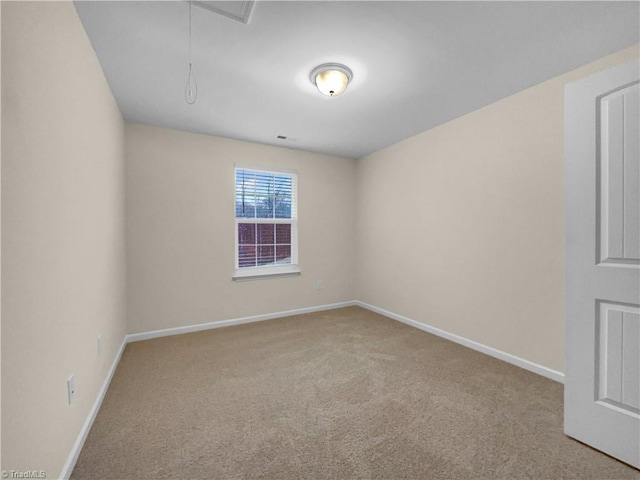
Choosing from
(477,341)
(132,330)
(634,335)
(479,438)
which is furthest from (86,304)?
(477,341)

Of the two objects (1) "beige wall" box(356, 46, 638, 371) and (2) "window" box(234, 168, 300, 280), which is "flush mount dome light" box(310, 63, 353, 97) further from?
(2) "window" box(234, 168, 300, 280)

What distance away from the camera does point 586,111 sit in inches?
60.7

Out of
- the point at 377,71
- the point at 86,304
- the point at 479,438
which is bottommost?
the point at 479,438

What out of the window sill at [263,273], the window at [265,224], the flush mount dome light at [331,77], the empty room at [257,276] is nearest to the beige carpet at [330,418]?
the empty room at [257,276]

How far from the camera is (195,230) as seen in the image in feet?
11.2

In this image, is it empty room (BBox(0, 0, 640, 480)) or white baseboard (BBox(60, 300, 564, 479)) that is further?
white baseboard (BBox(60, 300, 564, 479))

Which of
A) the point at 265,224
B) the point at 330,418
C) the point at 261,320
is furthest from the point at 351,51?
the point at 261,320

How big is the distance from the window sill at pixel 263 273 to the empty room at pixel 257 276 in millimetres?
53

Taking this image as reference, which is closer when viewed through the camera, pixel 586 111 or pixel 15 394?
pixel 15 394

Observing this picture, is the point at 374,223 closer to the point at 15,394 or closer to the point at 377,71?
A: the point at 377,71

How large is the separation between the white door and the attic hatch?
1880mm

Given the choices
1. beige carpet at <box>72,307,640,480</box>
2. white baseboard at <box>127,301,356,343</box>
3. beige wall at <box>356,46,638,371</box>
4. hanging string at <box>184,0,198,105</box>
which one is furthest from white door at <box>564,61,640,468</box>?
white baseboard at <box>127,301,356,343</box>

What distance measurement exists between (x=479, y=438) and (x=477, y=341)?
1389 millimetres

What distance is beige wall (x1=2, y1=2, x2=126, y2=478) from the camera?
0.94 meters
